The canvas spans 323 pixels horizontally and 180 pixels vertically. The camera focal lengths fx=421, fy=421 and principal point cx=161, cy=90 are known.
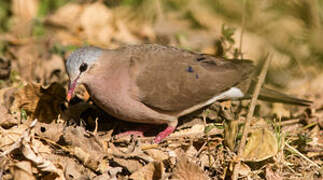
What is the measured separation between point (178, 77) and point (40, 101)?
1298 mm

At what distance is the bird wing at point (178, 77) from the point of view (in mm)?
3699

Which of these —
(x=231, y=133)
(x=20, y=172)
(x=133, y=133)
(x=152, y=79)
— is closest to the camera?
(x=20, y=172)

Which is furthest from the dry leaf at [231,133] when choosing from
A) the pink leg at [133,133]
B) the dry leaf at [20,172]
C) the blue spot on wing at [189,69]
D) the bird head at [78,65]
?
the dry leaf at [20,172]

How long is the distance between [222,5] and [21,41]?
425 cm

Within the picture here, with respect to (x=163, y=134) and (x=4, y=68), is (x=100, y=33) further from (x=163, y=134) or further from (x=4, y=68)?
(x=163, y=134)

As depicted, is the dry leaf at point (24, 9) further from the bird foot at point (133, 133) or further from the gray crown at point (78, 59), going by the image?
the bird foot at point (133, 133)

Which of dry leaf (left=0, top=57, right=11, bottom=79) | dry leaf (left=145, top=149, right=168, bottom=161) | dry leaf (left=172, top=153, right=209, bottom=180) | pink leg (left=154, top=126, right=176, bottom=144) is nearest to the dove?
pink leg (left=154, top=126, right=176, bottom=144)

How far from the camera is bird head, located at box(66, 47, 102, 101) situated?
352 cm

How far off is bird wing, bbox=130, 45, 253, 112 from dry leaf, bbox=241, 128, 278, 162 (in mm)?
811

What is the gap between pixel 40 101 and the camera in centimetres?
389

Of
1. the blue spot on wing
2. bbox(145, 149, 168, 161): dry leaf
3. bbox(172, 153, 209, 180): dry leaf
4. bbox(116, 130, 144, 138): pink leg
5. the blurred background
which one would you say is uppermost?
the blurred background

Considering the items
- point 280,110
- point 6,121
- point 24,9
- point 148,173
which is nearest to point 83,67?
point 6,121

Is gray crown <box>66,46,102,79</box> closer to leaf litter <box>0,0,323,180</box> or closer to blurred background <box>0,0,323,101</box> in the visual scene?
leaf litter <box>0,0,323,180</box>

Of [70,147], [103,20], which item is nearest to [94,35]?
[103,20]
